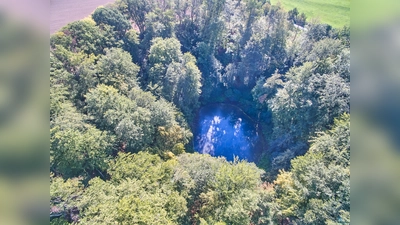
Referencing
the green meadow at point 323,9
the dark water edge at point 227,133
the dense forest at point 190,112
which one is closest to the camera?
the dense forest at point 190,112

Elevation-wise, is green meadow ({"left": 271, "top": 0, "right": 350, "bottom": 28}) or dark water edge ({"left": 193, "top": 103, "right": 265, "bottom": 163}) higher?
green meadow ({"left": 271, "top": 0, "right": 350, "bottom": 28})

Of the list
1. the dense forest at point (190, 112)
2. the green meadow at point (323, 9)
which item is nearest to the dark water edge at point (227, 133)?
the dense forest at point (190, 112)

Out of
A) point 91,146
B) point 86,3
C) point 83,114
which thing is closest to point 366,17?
point 91,146

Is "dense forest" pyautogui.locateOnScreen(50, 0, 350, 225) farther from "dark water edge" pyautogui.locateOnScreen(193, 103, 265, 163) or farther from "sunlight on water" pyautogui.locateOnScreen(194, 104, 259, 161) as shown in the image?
"sunlight on water" pyautogui.locateOnScreen(194, 104, 259, 161)

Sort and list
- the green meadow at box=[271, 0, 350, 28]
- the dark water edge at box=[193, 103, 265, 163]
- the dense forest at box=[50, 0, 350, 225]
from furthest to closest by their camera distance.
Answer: the dark water edge at box=[193, 103, 265, 163] → the green meadow at box=[271, 0, 350, 28] → the dense forest at box=[50, 0, 350, 225]

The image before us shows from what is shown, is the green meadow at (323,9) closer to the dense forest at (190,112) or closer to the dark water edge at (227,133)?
the dense forest at (190,112)

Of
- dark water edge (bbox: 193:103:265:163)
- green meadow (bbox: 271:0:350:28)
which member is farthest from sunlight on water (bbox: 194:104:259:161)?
green meadow (bbox: 271:0:350:28)

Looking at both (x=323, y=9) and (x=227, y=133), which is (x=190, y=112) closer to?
(x=227, y=133)
